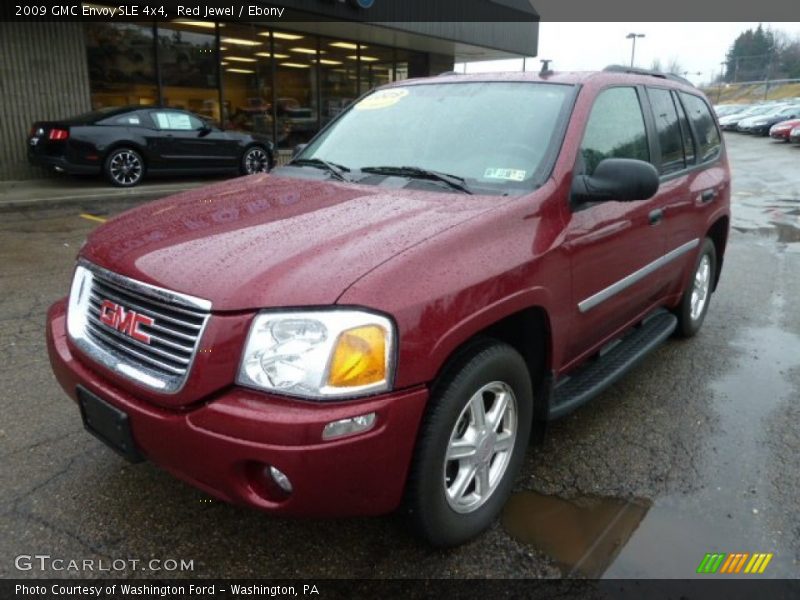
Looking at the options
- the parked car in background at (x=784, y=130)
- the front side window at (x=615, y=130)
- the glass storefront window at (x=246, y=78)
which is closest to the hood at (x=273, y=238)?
the front side window at (x=615, y=130)

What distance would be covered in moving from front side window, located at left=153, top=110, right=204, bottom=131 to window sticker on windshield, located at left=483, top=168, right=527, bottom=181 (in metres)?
10.8

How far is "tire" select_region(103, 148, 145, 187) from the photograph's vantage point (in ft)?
37.6

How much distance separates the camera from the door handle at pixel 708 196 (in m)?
4.30

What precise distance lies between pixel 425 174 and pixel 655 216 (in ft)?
4.60

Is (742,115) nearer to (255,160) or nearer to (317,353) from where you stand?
(255,160)

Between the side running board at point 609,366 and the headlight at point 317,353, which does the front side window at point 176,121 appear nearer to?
the side running board at point 609,366

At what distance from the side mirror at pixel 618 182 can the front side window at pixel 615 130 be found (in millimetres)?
216

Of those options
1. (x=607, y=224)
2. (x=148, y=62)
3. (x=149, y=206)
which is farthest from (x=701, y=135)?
(x=148, y=62)

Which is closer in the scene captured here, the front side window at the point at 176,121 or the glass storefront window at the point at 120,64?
the front side window at the point at 176,121

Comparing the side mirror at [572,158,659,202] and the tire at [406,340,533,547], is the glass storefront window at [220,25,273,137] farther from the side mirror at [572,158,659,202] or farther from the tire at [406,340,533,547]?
the tire at [406,340,533,547]

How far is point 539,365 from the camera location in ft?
9.30

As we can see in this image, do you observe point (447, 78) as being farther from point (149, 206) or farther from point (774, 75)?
point (774, 75)

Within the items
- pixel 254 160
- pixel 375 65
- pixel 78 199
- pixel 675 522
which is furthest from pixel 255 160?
pixel 675 522

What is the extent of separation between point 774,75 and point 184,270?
339ft
